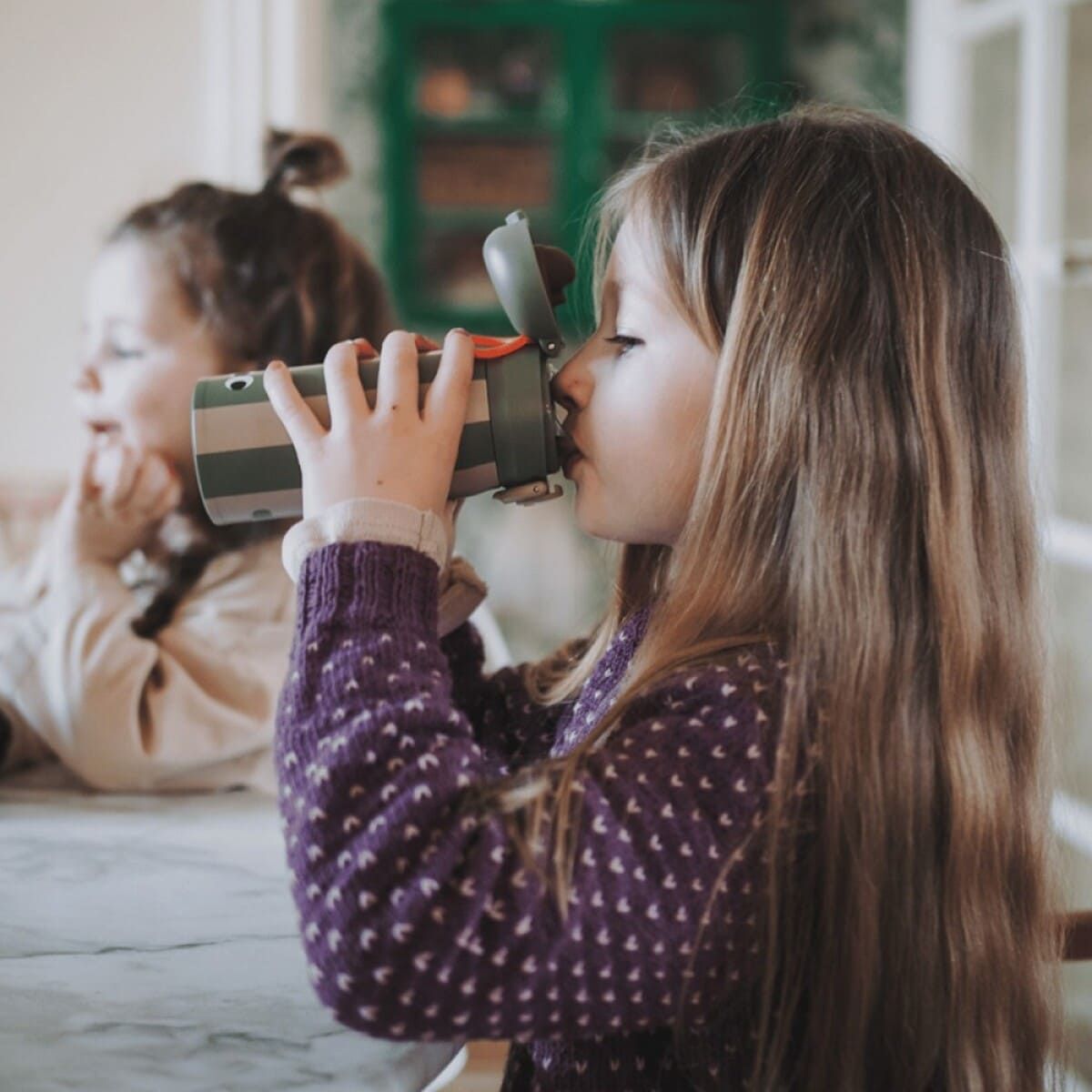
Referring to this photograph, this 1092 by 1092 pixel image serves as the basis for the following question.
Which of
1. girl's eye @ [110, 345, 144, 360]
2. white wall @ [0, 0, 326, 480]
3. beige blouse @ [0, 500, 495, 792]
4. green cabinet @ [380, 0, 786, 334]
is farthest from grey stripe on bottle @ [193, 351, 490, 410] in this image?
green cabinet @ [380, 0, 786, 334]

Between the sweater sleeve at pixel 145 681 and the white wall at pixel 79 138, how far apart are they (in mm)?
1530

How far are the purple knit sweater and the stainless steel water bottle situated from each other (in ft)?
0.30

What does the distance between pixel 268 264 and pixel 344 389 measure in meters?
0.58

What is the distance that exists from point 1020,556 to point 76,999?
584mm

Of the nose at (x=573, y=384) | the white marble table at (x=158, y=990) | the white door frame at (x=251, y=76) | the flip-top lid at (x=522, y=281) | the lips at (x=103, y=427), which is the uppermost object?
the white door frame at (x=251, y=76)

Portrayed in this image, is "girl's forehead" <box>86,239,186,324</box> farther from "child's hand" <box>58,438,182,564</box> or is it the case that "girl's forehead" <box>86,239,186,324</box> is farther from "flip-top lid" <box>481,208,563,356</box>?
"flip-top lid" <box>481,208,563,356</box>

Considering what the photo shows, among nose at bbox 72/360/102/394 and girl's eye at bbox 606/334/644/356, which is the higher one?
girl's eye at bbox 606/334/644/356

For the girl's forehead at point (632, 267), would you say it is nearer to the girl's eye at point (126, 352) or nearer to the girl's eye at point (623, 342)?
the girl's eye at point (623, 342)

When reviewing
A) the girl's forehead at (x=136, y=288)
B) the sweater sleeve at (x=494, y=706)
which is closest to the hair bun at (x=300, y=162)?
the girl's forehead at (x=136, y=288)

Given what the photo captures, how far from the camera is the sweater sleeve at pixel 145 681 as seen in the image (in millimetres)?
964

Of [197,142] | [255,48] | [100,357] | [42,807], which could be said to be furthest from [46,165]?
[42,807]

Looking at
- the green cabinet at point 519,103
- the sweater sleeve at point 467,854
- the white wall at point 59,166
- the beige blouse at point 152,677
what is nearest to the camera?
the sweater sleeve at point 467,854

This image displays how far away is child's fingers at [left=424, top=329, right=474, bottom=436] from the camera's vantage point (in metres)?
0.75

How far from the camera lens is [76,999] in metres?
0.72
